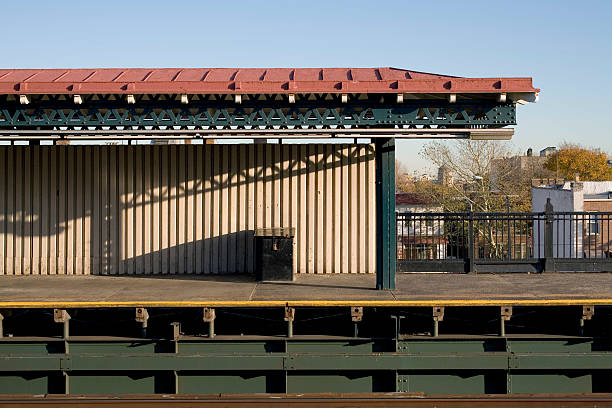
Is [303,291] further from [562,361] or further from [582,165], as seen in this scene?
[582,165]

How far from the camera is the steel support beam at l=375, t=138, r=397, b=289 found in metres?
10.4

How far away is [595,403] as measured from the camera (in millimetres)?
8492

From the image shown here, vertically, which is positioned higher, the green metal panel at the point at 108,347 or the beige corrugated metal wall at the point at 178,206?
the beige corrugated metal wall at the point at 178,206

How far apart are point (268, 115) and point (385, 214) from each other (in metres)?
2.46

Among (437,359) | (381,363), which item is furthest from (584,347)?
(381,363)

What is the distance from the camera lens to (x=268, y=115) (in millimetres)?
10008

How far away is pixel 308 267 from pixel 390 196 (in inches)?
97.5

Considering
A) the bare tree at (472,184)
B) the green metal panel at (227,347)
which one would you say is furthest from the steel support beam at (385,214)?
the bare tree at (472,184)

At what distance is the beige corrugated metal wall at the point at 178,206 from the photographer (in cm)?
1205

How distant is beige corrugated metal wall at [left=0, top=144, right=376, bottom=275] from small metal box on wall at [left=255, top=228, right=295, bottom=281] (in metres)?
1.11

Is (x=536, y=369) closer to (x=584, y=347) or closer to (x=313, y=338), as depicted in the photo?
(x=584, y=347)

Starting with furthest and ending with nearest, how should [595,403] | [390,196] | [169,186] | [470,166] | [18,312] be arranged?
[470,166], [169,186], [390,196], [18,312], [595,403]

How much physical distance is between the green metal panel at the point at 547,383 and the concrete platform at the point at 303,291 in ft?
3.34

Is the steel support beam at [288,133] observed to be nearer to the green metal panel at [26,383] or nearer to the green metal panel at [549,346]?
the green metal panel at [549,346]
